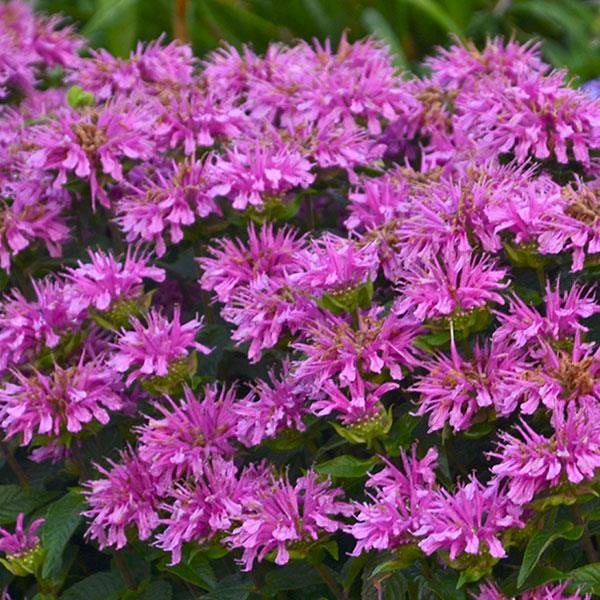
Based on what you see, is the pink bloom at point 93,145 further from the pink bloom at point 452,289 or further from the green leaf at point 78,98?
the pink bloom at point 452,289

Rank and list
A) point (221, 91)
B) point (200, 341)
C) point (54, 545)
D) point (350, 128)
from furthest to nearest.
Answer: point (221, 91) < point (350, 128) < point (200, 341) < point (54, 545)

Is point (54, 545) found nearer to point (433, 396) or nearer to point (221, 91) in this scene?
point (433, 396)

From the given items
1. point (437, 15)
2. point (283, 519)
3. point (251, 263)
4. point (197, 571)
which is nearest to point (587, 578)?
point (283, 519)

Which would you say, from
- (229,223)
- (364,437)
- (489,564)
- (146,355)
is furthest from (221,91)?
(489,564)

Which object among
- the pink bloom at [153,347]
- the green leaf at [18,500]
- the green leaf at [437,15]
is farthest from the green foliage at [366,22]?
the pink bloom at [153,347]

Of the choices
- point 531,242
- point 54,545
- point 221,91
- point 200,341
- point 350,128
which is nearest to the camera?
point 531,242

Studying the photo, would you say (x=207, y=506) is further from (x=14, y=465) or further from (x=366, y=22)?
(x=366, y=22)
